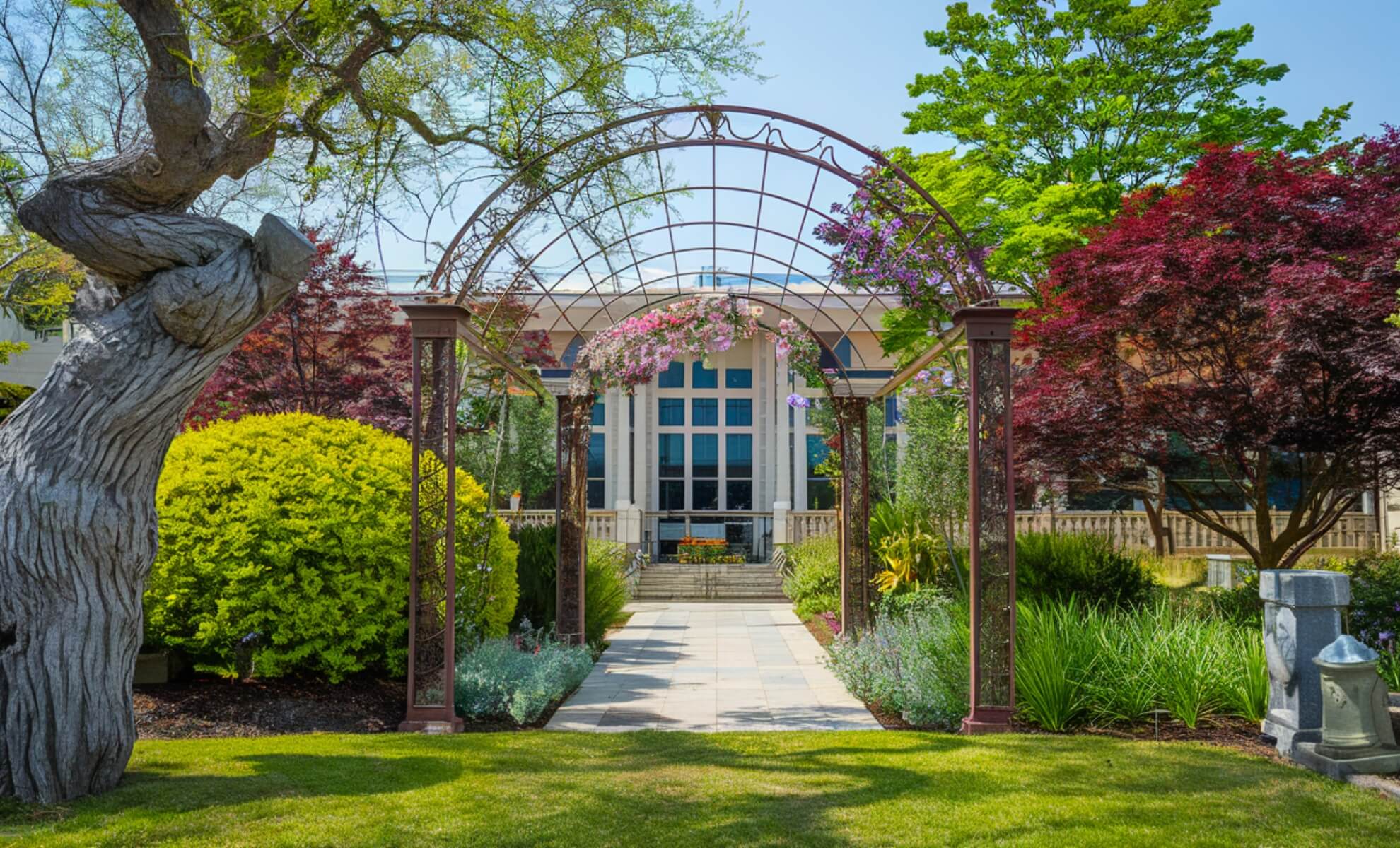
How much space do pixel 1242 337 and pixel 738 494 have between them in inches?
656

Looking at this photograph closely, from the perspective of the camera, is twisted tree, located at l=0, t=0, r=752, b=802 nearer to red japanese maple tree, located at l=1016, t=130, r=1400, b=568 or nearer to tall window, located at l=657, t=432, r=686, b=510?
red japanese maple tree, located at l=1016, t=130, r=1400, b=568

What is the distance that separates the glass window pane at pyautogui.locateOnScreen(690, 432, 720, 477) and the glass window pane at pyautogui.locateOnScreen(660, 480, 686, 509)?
0.43m

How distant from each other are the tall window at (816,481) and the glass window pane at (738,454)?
1.43 m

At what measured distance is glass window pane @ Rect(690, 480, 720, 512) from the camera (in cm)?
2389

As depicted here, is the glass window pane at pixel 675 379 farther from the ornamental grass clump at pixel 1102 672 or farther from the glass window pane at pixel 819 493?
the ornamental grass clump at pixel 1102 672

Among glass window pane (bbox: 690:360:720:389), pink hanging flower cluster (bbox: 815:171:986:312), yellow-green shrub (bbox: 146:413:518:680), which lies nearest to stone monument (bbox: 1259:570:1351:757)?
pink hanging flower cluster (bbox: 815:171:986:312)

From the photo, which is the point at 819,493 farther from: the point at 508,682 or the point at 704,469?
the point at 508,682

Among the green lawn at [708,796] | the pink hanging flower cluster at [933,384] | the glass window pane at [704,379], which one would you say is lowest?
the green lawn at [708,796]

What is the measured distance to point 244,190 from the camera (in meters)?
8.59

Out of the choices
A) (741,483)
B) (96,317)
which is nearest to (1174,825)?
(96,317)

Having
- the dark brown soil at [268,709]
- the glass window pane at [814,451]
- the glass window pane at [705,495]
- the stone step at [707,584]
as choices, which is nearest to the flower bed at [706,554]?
the stone step at [707,584]

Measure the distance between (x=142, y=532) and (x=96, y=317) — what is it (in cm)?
99

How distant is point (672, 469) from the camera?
79.0 feet

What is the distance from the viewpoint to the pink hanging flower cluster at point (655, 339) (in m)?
9.34
